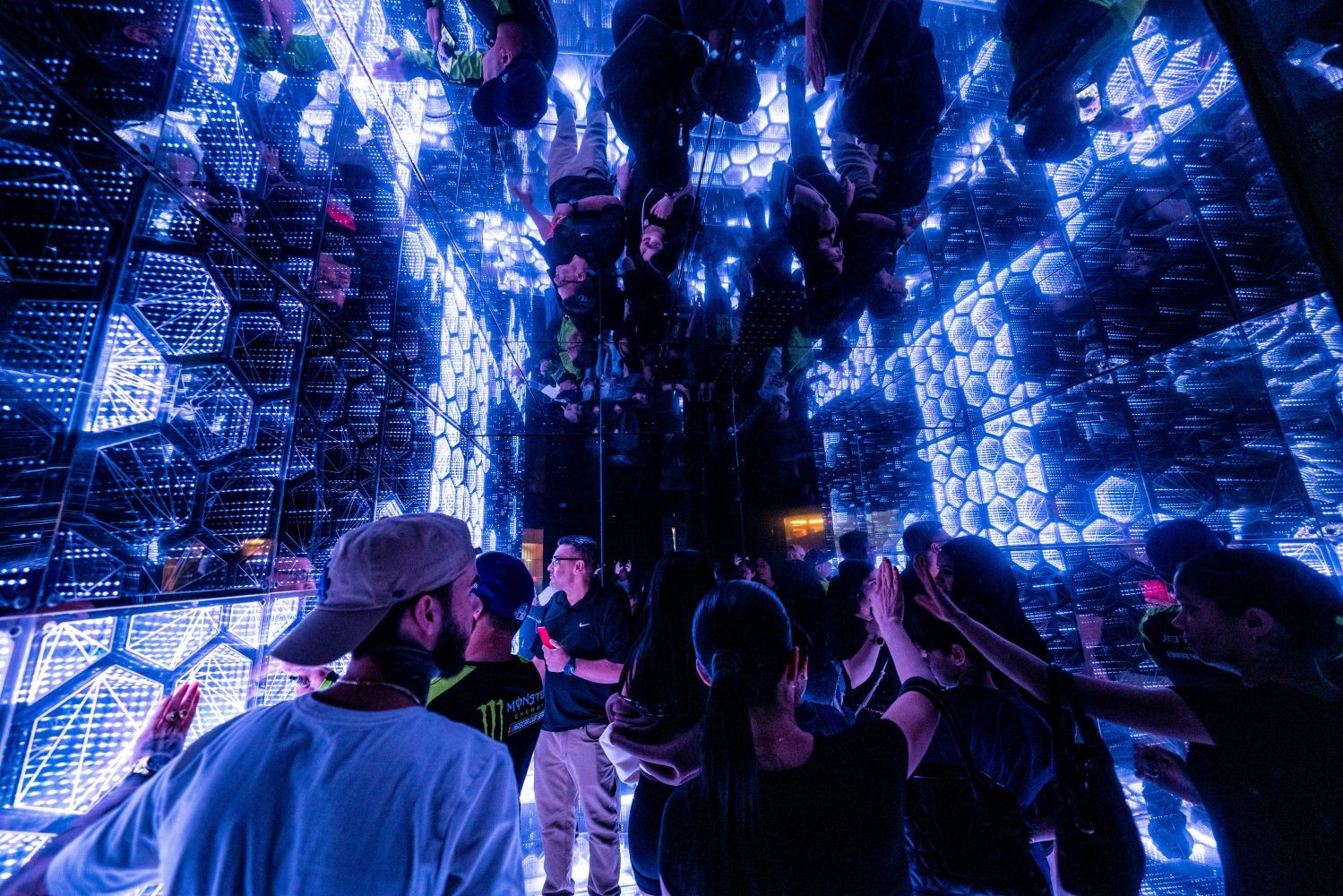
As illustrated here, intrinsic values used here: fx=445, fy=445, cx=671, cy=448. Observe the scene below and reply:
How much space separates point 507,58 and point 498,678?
1.82 metres

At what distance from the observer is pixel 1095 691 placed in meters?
0.95

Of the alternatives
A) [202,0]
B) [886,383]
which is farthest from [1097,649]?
[202,0]

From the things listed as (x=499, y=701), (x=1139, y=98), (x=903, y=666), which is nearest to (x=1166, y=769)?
(x=903, y=666)

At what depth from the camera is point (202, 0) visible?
33.0 inches

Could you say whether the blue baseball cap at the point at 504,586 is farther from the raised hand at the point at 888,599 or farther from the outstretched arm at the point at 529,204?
the outstretched arm at the point at 529,204

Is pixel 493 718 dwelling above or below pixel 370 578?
below

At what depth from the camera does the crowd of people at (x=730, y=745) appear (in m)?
0.53

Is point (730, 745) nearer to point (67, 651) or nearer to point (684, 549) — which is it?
point (684, 549)

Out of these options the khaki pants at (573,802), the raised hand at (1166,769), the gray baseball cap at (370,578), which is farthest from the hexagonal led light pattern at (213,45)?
the raised hand at (1166,769)

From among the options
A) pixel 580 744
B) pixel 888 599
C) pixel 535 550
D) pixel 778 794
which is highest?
pixel 535 550

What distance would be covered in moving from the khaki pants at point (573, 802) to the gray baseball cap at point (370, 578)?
1.36 m

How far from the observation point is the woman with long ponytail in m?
0.66

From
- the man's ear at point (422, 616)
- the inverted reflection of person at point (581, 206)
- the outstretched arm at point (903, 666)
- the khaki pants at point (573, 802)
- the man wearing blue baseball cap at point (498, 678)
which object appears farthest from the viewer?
the inverted reflection of person at point (581, 206)

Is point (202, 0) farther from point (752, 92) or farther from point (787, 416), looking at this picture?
point (787, 416)
